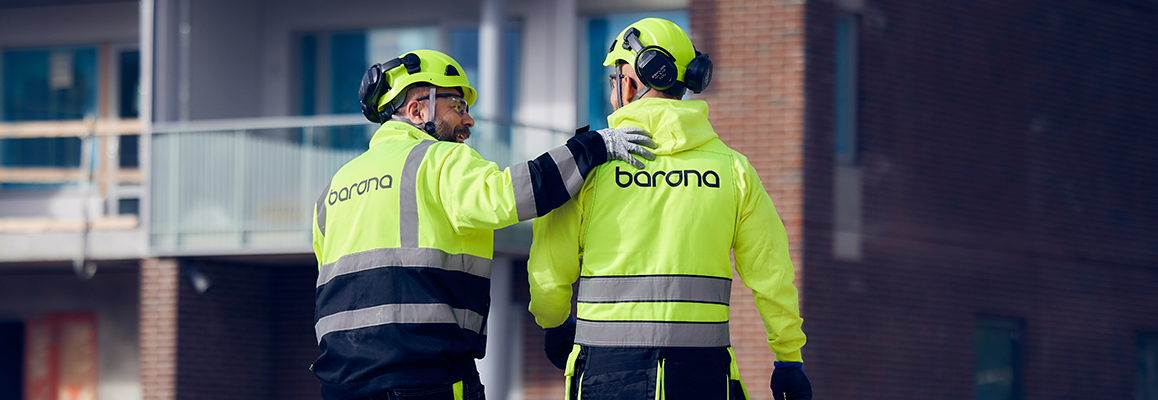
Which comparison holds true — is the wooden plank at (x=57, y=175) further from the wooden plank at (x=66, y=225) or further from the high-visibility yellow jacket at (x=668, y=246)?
the high-visibility yellow jacket at (x=668, y=246)

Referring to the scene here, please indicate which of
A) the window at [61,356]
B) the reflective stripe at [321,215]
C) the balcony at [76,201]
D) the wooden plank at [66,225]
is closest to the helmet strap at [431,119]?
the reflective stripe at [321,215]

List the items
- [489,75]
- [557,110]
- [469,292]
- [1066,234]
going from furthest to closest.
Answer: [1066,234]
[557,110]
[489,75]
[469,292]

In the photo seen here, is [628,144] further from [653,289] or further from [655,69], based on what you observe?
[653,289]

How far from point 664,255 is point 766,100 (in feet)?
32.4

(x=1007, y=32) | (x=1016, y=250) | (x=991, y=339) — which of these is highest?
(x=1007, y=32)

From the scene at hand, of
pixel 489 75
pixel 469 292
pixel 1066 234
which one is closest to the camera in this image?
pixel 469 292

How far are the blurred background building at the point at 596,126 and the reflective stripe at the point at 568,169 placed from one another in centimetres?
914

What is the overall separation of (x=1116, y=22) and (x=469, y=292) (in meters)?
15.0

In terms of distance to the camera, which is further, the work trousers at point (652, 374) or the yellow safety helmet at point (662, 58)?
the yellow safety helmet at point (662, 58)

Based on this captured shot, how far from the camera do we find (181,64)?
1545 cm

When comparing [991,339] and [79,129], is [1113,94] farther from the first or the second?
[79,129]

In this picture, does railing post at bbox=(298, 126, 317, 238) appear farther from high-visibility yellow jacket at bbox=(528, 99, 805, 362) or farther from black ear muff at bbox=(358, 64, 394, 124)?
high-visibility yellow jacket at bbox=(528, 99, 805, 362)

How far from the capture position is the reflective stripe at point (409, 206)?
490 centimetres

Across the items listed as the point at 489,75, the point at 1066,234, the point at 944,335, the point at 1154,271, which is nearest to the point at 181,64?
the point at 489,75
